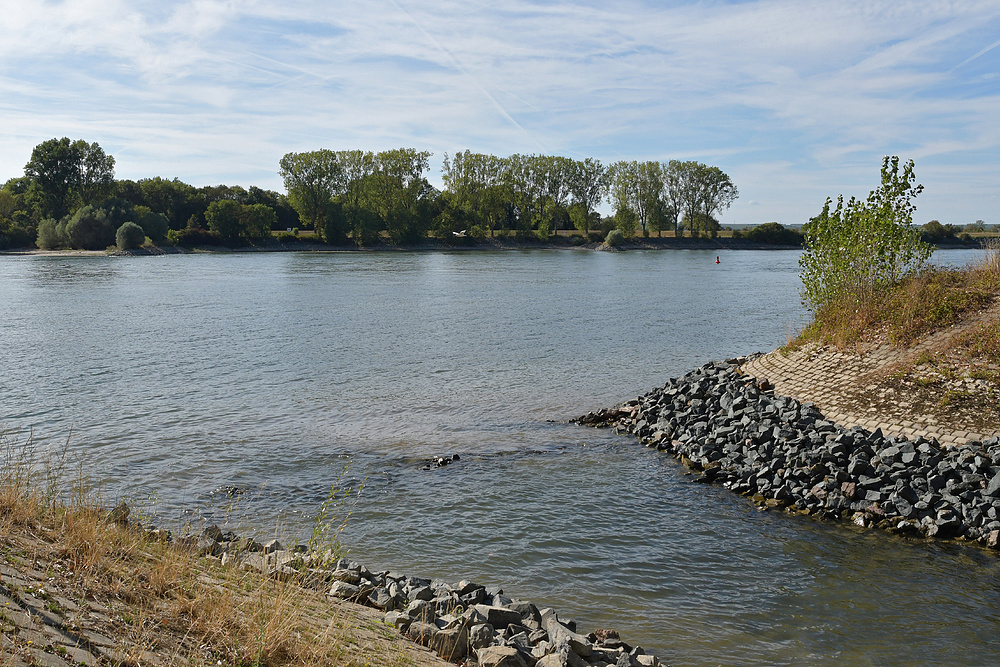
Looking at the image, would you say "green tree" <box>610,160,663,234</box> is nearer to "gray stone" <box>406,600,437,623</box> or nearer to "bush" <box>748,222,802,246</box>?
"bush" <box>748,222,802,246</box>

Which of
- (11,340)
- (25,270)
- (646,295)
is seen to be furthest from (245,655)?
(25,270)

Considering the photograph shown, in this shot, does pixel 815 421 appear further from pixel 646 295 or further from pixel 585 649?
pixel 646 295

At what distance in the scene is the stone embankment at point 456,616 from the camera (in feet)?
20.4

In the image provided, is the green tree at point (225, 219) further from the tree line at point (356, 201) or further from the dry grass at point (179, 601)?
the dry grass at point (179, 601)

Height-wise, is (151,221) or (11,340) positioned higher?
(151,221)

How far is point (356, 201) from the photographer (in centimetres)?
13100

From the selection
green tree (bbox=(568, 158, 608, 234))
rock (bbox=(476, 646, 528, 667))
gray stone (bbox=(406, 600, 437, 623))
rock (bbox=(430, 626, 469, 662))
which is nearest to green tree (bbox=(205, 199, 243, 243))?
green tree (bbox=(568, 158, 608, 234))

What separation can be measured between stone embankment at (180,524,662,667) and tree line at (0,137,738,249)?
360 feet

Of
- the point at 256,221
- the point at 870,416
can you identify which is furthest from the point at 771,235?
the point at 870,416

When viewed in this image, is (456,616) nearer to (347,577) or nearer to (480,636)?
(480,636)

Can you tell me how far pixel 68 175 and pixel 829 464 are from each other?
134 metres

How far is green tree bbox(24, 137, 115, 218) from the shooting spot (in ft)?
379

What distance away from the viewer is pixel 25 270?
73125mm

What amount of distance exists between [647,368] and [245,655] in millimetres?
18901
